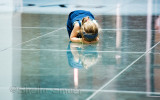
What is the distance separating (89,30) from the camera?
8555 mm

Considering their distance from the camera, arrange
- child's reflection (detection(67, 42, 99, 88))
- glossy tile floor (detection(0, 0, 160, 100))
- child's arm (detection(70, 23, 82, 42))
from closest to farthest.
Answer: glossy tile floor (detection(0, 0, 160, 100))
child's reflection (detection(67, 42, 99, 88))
child's arm (detection(70, 23, 82, 42))

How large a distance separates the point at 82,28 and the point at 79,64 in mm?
1804

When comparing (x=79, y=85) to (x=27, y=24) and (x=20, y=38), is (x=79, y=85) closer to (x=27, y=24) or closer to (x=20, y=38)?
(x=20, y=38)

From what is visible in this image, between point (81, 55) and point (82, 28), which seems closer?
point (81, 55)

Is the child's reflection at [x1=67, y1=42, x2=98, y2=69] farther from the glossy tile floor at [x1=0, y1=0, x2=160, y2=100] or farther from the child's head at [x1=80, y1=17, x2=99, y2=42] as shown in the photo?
the child's head at [x1=80, y1=17, x2=99, y2=42]

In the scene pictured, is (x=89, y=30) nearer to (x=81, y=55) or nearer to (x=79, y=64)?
(x=81, y=55)

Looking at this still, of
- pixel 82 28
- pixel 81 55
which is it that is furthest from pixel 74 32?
pixel 81 55

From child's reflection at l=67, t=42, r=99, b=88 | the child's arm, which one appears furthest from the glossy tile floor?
the child's arm

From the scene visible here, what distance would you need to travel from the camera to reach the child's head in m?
8.55

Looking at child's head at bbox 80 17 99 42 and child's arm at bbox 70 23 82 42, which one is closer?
child's head at bbox 80 17 99 42

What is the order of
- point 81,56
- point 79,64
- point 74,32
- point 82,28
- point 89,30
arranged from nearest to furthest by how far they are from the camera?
point 79,64, point 81,56, point 89,30, point 82,28, point 74,32

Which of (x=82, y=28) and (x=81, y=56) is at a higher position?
(x=82, y=28)

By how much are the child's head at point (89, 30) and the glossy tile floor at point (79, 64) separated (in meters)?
0.14

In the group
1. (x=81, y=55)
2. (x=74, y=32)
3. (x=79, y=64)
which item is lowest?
(x=79, y=64)
